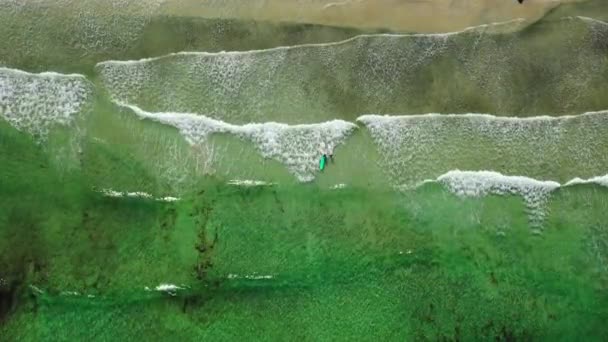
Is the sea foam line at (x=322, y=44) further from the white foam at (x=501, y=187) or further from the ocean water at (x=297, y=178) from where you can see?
the white foam at (x=501, y=187)

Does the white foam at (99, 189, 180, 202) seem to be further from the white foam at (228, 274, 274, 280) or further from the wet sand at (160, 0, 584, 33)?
the wet sand at (160, 0, 584, 33)

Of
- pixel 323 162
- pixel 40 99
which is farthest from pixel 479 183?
pixel 40 99

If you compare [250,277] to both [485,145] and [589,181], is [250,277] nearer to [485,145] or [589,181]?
[485,145]

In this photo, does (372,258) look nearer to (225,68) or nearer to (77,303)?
(225,68)

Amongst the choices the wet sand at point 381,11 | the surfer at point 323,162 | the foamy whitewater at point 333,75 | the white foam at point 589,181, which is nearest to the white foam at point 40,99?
the foamy whitewater at point 333,75

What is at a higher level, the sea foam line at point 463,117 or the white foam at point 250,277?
the sea foam line at point 463,117

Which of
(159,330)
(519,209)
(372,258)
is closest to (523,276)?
(519,209)
